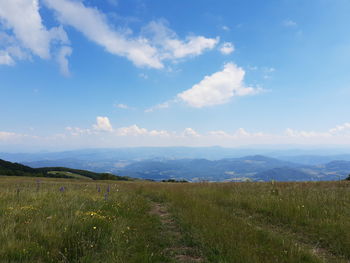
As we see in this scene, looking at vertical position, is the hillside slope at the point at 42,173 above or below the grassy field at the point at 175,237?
below

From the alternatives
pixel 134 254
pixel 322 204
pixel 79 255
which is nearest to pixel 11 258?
pixel 79 255

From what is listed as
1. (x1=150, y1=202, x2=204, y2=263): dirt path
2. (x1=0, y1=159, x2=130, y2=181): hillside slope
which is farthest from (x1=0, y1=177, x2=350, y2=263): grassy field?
(x1=0, y1=159, x2=130, y2=181): hillside slope

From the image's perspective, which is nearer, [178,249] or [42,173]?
[178,249]

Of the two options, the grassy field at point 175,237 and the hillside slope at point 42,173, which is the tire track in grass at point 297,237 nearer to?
the grassy field at point 175,237

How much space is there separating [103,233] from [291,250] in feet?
13.6

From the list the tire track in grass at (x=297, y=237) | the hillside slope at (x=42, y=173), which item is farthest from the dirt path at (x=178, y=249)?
the hillside slope at (x=42, y=173)

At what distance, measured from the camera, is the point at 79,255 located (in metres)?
3.82

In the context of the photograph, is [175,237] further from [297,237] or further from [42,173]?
[42,173]

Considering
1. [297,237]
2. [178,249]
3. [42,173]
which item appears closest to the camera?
[178,249]

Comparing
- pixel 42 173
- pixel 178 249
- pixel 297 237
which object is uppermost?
pixel 178 249

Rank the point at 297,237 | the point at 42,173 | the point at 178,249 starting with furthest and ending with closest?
the point at 42,173, the point at 297,237, the point at 178,249

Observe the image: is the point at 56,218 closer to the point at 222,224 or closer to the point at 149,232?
the point at 149,232

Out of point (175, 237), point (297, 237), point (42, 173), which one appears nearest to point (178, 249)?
point (175, 237)

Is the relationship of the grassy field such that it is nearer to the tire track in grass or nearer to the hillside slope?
the tire track in grass
